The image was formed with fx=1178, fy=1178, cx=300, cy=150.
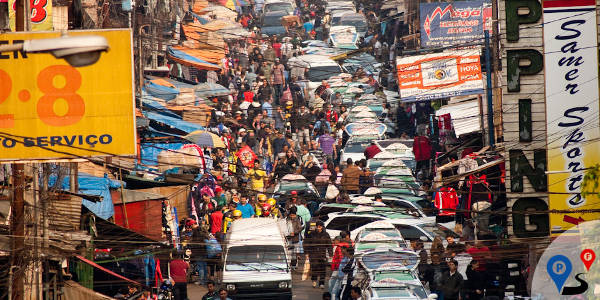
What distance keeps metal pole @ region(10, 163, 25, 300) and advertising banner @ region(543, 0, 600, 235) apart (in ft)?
39.3

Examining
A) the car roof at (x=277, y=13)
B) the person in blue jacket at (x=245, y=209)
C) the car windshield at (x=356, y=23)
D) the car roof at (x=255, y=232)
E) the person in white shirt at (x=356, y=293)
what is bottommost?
the person in white shirt at (x=356, y=293)

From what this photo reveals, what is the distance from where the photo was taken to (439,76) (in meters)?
32.0

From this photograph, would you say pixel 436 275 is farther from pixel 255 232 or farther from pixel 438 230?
pixel 438 230

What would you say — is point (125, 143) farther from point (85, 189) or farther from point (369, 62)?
point (369, 62)

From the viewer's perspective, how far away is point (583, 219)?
24203 mm

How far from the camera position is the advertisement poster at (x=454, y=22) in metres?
36.6

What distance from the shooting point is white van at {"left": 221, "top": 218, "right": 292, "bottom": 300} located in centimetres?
2489

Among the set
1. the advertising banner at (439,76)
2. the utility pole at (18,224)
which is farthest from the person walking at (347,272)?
the utility pole at (18,224)

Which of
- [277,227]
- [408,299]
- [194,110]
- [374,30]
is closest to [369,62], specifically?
[374,30]

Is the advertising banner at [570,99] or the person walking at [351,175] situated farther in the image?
the person walking at [351,175]

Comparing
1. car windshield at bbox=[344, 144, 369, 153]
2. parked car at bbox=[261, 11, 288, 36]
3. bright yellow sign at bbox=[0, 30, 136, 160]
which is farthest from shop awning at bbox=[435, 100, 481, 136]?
parked car at bbox=[261, 11, 288, 36]

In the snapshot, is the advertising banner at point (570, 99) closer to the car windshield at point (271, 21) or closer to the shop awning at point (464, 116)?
the shop awning at point (464, 116)

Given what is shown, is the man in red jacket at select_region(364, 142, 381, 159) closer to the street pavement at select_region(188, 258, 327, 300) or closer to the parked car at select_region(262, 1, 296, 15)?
the street pavement at select_region(188, 258, 327, 300)

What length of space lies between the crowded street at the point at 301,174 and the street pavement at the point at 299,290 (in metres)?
0.07
